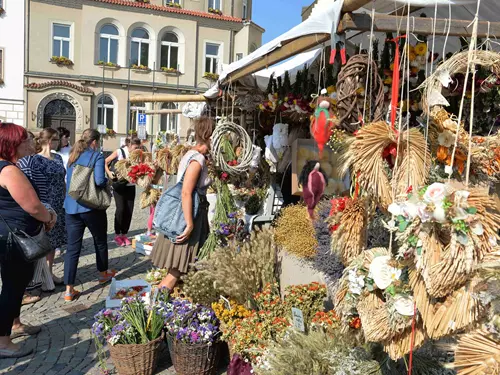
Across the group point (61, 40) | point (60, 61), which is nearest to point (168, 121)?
point (60, 61)

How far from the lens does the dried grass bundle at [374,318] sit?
5.00 feet

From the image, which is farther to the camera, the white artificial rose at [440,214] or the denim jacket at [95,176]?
the denim jacket at [95,176]

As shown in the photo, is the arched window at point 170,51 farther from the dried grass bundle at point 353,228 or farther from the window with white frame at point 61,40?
the dried grass bundle at point 353,228

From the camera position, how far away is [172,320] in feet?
9.66

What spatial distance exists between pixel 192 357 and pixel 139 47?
67.2 feet

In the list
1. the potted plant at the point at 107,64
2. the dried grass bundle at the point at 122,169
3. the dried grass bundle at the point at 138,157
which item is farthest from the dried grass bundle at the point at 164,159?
the potted plant at the point at 107,64

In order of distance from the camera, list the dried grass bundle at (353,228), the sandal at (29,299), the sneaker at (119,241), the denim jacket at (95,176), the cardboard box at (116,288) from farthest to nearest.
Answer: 1. the sneaker at (119,241)
2. the denim jacket at (95,176)
3. the sandal at (29,299)
4. the cardboard box at (116,288)
5. the dried grass bundle at (353,228)

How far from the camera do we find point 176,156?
5.78m

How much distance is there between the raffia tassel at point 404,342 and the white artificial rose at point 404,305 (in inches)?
3.0

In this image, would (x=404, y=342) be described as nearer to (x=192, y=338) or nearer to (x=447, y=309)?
(x=447, y=309)

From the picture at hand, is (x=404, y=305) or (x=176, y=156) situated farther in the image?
(x=176, y=156)

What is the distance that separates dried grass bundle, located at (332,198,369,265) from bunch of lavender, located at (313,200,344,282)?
770 millimetres

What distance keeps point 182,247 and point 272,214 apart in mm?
1553

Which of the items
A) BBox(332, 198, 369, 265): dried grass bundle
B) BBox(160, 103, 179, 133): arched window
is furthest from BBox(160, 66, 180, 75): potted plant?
BBox(332, 198, 369, 265): dried grass bundle
